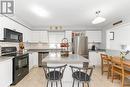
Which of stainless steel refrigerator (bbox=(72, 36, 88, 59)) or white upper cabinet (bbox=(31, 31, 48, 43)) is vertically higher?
white upper cabinet (bbox=(31, 31, 48, 43))

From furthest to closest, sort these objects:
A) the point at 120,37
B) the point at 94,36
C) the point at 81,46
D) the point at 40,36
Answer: the point at 94,36 → the point at 40,36 → the point at 81,46 → the point at 120,37

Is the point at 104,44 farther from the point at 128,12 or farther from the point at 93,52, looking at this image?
the point at 128,12

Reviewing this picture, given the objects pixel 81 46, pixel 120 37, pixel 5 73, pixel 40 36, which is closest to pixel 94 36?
pixel 81 46

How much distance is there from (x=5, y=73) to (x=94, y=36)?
561 cm

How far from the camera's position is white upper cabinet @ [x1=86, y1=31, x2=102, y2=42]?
25.9 ft

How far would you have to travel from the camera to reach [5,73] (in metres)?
3.55

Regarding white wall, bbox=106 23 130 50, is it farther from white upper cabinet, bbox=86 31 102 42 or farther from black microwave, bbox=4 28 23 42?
black microwave, bbox=4 28 23 42

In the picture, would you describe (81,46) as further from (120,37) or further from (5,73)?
(5,73)

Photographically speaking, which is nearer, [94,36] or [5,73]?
[5,73]

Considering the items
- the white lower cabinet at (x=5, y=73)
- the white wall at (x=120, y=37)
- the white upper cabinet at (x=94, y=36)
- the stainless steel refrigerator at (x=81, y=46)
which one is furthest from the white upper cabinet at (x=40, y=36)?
the white lower cabinet at (x=5, y=73)

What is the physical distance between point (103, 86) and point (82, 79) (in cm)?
161

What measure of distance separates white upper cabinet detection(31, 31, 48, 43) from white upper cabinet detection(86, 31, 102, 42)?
246cm

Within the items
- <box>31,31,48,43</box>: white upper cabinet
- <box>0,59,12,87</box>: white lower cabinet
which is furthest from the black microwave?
<box>31,31,48,43</box>: white upper cabinet

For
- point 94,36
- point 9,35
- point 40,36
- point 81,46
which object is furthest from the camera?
point 94,36
